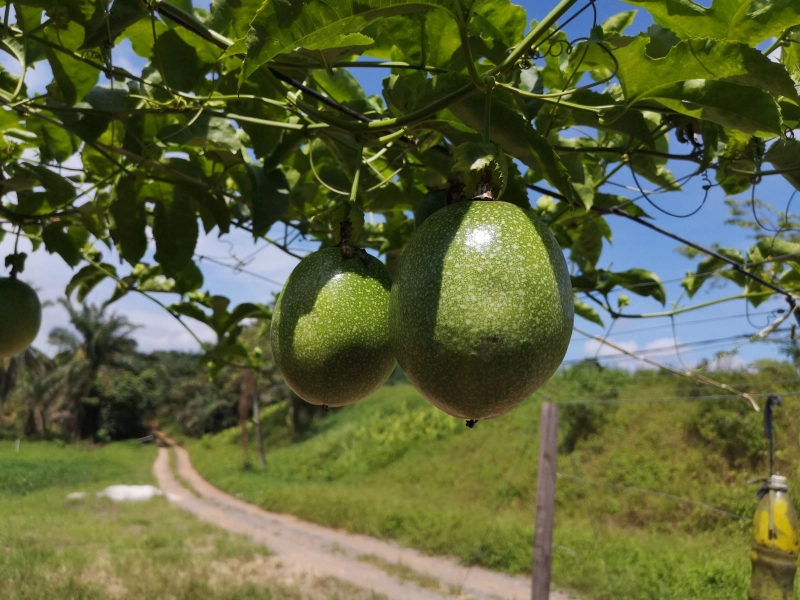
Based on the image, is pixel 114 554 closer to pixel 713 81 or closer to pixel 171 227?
pixel 171 227

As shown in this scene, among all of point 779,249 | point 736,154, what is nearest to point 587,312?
point 779,249

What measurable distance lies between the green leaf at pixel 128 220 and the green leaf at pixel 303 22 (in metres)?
1.16

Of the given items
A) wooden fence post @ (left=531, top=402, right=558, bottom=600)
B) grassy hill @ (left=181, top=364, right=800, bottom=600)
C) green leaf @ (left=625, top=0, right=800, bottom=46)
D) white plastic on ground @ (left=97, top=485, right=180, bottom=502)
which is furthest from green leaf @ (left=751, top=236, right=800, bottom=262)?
white plastic on ground @ (left=97, top=485, right=180, bottom=502)

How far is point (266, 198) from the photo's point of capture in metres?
1.46

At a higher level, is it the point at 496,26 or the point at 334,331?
the point at 496,26

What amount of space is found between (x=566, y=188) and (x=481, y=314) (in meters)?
0.25

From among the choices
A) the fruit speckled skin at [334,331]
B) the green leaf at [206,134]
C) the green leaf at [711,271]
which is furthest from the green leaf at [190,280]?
the green leaf at [711,271]

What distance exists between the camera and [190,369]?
35.3m

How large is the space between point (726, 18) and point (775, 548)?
2.32m

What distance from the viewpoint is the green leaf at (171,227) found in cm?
178

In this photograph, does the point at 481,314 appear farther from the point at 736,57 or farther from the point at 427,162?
the point at 427,162

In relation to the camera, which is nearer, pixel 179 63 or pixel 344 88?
pixel 179 63

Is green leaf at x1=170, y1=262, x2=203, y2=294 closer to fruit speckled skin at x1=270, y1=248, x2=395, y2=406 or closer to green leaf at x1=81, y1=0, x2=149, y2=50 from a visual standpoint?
green leaf at x1=81, y1=0, x2=149, y2=50

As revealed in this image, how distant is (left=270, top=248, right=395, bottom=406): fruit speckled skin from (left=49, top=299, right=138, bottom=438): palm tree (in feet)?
91.4
